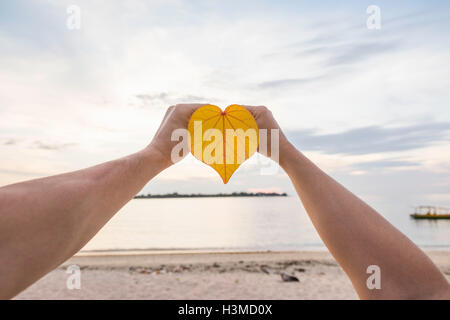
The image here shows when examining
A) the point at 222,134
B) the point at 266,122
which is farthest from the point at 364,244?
the point at 222,134

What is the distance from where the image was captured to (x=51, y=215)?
27.3 inches

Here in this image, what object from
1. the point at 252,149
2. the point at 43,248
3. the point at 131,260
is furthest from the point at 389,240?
the point at 131,260

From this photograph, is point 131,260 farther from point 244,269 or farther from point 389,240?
point 389,240

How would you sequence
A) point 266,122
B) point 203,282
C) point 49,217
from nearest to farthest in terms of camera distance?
point 49,217 < point 266,122 < point 203,282

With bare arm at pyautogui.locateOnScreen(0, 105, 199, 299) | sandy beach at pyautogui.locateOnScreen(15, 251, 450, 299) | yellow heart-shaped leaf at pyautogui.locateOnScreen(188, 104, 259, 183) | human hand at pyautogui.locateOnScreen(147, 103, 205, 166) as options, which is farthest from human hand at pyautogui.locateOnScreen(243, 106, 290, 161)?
sandy beach at pyautogui.locateOnScreen(15, 251, 450, 299)

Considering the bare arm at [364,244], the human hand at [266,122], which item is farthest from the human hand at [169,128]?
the bare arm at [364,244]

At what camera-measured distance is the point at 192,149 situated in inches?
50.3

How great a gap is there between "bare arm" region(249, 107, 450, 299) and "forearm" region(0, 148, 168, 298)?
1.87ft

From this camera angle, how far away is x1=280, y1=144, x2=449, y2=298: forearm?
66 cm

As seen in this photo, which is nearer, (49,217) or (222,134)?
(49,217)

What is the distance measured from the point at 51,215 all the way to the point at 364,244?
2.36 ft

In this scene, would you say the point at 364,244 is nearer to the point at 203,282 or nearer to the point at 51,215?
the point at 51,215

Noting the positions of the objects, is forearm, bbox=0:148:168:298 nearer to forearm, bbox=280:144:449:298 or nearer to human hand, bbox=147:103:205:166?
human hand, bbox=147:103:205:166
